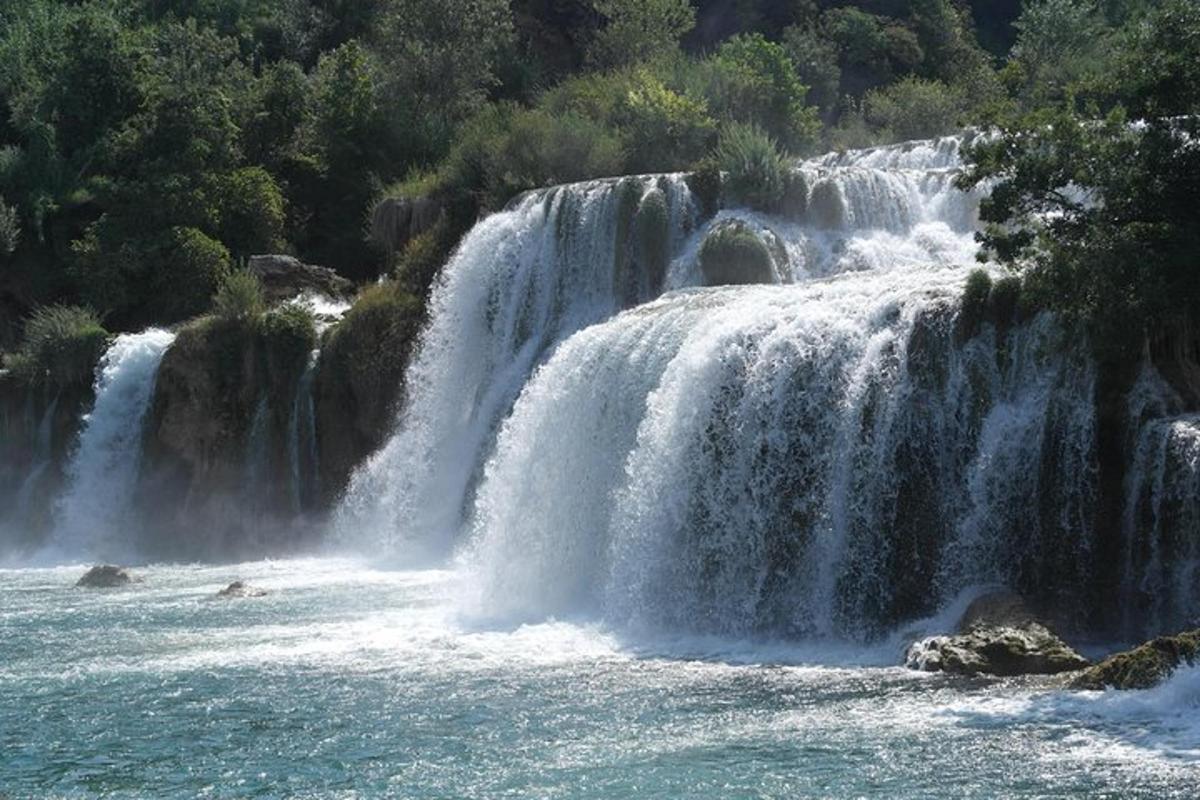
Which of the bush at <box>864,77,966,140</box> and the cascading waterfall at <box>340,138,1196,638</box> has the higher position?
the bush at <box>864,77,966,140</box>

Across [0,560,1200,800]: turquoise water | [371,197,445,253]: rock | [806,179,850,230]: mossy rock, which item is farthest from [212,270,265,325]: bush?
A: [0,560,1200,800]: turquoise water

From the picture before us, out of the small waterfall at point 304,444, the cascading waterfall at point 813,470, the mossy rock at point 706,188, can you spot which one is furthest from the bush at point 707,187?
the small waterfall at point 304,444

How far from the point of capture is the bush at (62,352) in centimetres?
3400

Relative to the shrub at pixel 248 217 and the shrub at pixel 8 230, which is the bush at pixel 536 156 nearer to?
the shrub at pixel 248 217

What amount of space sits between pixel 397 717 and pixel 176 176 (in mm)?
26653

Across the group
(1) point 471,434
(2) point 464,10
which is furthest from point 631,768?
(2) point 464,10

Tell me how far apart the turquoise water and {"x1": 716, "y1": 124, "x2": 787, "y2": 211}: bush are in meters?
11.6

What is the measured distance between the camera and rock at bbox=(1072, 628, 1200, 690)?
14.8 m

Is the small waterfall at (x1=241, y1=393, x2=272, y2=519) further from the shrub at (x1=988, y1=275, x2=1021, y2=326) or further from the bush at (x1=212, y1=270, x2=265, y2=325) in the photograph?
the shrub at (x1=988, y1=275, x2=1021, y2=326)

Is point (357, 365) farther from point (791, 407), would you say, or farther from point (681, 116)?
point (791, 407)

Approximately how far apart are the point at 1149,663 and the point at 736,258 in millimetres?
14487

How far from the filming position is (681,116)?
118 ft

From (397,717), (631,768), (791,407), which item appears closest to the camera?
(631,768)

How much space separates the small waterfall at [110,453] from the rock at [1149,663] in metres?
21.8
